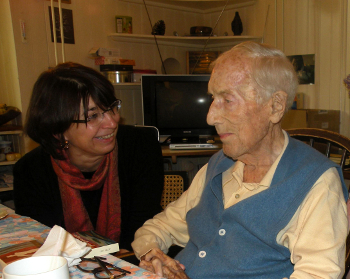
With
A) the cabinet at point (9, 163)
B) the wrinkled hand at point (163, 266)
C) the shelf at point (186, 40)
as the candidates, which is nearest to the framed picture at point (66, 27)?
the shelf at point (186, 40)

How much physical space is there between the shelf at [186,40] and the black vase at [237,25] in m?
0.09

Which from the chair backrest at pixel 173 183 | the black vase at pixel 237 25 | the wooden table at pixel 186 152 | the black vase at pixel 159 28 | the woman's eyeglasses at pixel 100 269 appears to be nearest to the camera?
the woman's eyeglasses at pixel 100 269

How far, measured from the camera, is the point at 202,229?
1.13 metres

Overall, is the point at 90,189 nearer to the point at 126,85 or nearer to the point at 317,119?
the point at 126,85

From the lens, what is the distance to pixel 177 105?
12.1 feet

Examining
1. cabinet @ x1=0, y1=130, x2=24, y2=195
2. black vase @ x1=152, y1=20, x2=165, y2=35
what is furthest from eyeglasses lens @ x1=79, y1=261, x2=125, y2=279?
black vase @ x1=152, y1=20, x2=165, y2=35

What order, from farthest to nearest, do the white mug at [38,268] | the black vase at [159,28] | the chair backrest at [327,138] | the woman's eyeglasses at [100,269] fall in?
the black vase at [159,28] < the chair backrest at [327,138] < the woman's eyeglasses at [100,269] < the white mug at [38,268]

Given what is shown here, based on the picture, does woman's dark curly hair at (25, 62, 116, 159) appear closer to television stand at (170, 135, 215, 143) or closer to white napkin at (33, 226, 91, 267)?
white napkin at (33, 226, 91, 267)

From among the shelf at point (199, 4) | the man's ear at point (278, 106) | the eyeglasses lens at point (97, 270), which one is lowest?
the eyeglasses lens at point (97, 270)

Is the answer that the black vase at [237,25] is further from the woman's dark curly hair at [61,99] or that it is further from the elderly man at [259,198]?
the elderly man at [259,198]

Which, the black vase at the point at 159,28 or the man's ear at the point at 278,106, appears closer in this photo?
the man's ear at the point at 278,106

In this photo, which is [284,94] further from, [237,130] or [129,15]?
[129,15]

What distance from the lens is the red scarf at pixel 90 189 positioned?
1.55 meters

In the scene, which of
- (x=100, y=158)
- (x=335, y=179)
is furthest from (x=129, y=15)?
(x=335, y=179)
